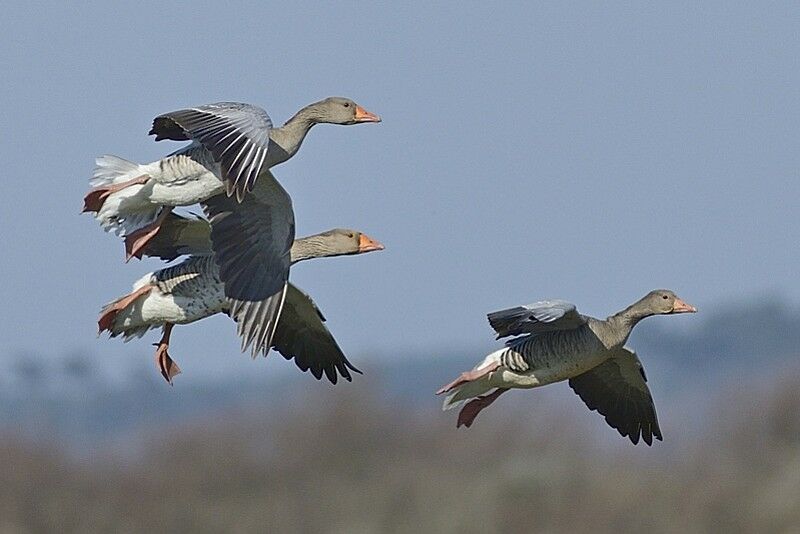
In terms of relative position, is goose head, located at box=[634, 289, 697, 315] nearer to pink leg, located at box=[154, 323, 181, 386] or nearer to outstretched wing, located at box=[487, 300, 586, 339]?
outstretched wing, located at box=[487, 300, 586, 339]

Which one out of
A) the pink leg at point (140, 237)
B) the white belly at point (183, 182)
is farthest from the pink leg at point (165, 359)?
the white belly at point (183, 182)

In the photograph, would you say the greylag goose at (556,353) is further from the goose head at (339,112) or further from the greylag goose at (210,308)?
the goose head at (339,112)

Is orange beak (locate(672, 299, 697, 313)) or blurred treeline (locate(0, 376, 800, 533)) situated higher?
orange beak (locate(672, 299, 697, 313))

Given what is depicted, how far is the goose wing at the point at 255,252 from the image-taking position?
1204 cm

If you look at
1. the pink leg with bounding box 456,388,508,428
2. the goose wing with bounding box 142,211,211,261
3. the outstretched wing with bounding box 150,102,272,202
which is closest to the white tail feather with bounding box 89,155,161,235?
the goose wing with bounding box 142,211,211,261

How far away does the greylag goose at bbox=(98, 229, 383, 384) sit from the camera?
12.7m

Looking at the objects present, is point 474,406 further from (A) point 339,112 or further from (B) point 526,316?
(A) point 339,112

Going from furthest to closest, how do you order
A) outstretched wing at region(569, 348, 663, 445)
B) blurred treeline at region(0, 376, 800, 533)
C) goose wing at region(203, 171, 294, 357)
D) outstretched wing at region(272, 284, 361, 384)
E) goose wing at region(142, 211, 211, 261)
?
1. blurred treeline at region(0, 376, 800, 533)
2. outstretched wing at region(272, 284, 361, 384)
3. goose wing at region(142, 211, 211, 261)
4. outstretched wing at region(569, 348, 663, 445)
5. goose wing at region(203, 171, 294, 357)

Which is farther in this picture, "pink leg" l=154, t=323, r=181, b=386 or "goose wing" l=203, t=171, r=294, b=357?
"pink leg" l=154, t=323, r=181, b=386

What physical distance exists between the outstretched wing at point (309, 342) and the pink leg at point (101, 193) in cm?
153

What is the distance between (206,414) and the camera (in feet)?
106

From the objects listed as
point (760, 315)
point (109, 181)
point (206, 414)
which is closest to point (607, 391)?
point (109, 181)

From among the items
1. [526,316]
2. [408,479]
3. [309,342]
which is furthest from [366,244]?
[408,479]

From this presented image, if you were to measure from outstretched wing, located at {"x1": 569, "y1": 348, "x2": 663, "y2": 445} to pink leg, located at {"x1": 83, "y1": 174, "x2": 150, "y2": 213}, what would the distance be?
10.4 ft
